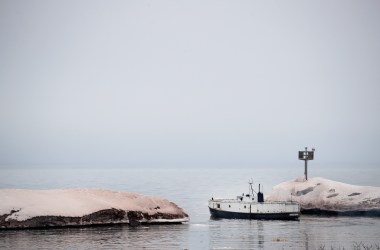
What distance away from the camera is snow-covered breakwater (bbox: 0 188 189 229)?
7500cm

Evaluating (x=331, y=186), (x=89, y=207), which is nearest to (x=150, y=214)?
(x=89, y=207)

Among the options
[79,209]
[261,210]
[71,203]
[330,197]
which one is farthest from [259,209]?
[71,203]

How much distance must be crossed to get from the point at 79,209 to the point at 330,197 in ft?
124

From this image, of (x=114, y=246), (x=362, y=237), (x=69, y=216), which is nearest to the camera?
(x=114, y=246)

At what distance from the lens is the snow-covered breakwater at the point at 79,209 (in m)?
75.0

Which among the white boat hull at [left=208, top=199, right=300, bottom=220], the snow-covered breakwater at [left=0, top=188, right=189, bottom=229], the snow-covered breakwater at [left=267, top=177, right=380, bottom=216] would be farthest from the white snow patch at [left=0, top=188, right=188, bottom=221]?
the snow-covered breakwater at [left=267, top=177, right=380, bottom=216]

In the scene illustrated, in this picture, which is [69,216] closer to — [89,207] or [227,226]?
[89,207]

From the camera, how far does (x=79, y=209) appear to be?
78000 mm

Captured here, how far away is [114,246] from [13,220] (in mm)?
16326

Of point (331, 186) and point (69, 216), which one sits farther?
point (331, 186)

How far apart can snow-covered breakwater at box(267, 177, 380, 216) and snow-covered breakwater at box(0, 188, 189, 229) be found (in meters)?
23.3

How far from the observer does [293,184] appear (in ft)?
341

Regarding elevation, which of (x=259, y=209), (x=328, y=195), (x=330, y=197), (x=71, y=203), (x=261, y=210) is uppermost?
(x=328, y=195)

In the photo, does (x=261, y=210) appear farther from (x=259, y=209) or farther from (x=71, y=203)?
(x=71, y=203)
